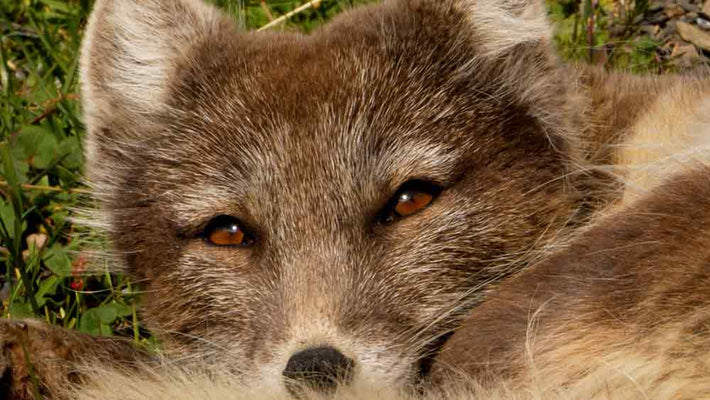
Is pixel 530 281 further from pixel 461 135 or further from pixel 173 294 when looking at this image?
pixel 173 294

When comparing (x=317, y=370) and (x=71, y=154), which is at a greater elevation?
(x=317, y=370)

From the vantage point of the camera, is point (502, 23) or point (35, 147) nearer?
point (502, 23)

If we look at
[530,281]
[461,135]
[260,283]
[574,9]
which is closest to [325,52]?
[461,135]

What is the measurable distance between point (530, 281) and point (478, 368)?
0.29 m

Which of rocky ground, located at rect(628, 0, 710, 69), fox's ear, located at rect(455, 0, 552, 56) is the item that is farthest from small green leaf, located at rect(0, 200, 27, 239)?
rocky ground, located at rect(628, 0, 710, 69)

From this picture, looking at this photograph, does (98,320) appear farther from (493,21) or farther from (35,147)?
(493,21)

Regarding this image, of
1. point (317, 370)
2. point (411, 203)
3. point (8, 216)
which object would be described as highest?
point (411, 203)

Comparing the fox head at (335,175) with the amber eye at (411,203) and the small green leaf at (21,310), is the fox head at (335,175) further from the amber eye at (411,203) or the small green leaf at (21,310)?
the small green leaf at (21,310)

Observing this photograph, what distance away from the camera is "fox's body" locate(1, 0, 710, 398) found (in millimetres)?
→ 2629

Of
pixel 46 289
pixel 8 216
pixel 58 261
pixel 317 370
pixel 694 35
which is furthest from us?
pixel 694 35

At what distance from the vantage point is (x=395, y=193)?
3.41 meters

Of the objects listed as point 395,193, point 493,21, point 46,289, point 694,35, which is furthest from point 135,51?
point 694,35

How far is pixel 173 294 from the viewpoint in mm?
3570

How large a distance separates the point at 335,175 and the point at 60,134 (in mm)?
2060
